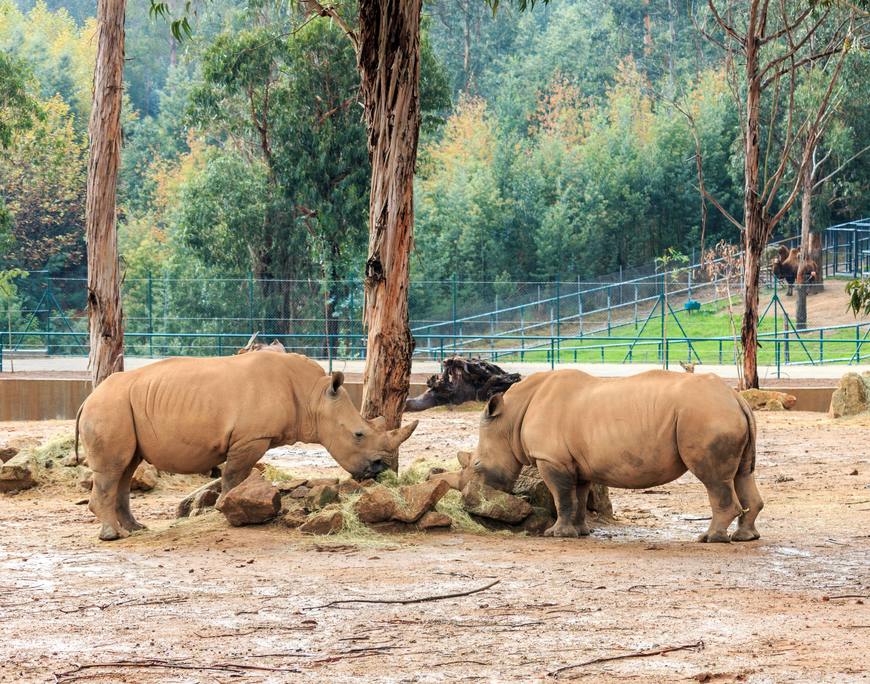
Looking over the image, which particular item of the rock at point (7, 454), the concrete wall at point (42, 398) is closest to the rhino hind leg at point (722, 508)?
the rock at point (7, 454)

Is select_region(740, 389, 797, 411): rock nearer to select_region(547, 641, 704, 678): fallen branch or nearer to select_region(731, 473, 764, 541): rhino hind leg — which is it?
select_region(731, 473, 764, 541): rhino hind leg

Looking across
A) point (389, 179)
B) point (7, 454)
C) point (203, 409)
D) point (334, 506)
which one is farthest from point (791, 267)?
point (203, 409)

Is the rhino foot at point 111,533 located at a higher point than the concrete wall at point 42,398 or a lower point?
higher

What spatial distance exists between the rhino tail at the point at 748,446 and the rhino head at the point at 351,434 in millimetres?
2593

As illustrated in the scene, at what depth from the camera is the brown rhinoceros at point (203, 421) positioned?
33.6ft

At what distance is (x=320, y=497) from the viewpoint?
34.0 feet

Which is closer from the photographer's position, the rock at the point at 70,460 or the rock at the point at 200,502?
the rock at the point at 200,502

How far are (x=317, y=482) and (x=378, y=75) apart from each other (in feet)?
12.0

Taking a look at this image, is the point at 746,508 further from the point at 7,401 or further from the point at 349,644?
the point at 7,401

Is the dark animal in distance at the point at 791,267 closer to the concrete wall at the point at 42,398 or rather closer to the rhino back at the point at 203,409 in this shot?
the concrete wall at the point at 42,398

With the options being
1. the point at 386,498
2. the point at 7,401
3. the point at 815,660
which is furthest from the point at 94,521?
the point at 7,401

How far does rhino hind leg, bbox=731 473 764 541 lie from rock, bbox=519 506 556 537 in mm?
1492

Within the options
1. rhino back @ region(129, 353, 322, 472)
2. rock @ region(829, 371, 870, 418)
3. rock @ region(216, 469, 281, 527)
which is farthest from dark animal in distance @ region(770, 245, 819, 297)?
rock @ region(216, 469, 281, 527)

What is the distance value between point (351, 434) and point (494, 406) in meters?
1.19
